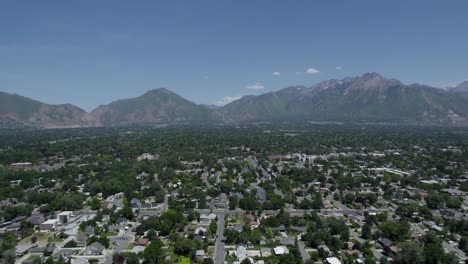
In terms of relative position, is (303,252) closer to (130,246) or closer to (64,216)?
(130,246)

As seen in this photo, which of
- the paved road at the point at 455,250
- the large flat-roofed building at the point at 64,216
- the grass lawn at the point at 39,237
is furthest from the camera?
the large flat-roofed building at the point at 64,216

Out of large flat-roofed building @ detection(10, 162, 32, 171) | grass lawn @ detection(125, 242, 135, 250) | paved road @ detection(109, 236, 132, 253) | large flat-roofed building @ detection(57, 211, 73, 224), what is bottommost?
grass lawn @ detection(125, 242, 135, 250)

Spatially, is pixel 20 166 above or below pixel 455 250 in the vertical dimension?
above

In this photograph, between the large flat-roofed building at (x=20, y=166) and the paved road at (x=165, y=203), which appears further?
the large flat-roofed building at (x=20, y=166)

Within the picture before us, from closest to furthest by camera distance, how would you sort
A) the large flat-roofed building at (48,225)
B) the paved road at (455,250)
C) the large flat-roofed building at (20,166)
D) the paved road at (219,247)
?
the paved road at (219,247) < the paved road at (455,250) < the large flat-roofed building at (48,225) < the large flat-roofed building at (20,166)

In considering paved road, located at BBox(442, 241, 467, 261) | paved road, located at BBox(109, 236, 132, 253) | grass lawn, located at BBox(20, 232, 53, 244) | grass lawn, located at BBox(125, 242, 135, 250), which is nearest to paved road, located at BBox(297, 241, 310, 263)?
paved road, located at BBox(442, 241, 467, 261)

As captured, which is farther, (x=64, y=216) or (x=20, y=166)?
(x=20, y=166)

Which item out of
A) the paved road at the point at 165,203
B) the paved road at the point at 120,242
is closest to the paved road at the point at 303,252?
the paved road at the point at 120,242

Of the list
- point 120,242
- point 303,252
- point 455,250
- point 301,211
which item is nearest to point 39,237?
point 120,242

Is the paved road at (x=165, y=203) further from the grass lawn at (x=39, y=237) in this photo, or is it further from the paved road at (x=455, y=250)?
the paved road at (x=455, y=250)

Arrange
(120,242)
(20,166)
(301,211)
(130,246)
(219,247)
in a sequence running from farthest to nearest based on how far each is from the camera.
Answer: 1. (20,166)
2. (301,211)
3. (120,242)
4. (130,246)
5. (219,247)

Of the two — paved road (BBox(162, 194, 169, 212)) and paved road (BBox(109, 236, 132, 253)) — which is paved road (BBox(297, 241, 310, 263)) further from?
paved road (BBox(162, 194, 169, 212))
